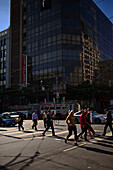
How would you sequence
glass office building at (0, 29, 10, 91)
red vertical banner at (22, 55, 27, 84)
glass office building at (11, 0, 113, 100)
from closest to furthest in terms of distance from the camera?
glass office building at (11, 0, 113, 100) → red vertical banner at (22, 55, 27, 84) → glass office building at (0, 29, 10, 91)

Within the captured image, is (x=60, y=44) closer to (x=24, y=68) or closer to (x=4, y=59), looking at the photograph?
(x=24, y=68)

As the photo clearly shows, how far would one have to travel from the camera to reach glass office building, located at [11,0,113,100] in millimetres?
45812

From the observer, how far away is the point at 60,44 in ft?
153

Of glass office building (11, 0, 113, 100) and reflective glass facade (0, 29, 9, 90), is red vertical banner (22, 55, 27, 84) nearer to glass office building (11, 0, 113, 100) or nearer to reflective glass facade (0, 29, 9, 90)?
glass office building (11, 0, 113, 100)

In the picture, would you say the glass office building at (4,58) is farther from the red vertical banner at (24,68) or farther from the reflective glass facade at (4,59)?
the red vertical banner at (24,68)

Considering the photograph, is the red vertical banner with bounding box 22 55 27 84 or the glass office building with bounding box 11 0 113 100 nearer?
the glass office building with bounding box 11 0 113 100

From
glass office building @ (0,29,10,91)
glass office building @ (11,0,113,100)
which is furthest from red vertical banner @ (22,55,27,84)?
glass office building @ (0,29,10,91)

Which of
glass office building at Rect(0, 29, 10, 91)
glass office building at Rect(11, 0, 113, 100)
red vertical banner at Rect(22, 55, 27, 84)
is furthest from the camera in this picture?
glass office building at Rect(0, 29, 10, 91)

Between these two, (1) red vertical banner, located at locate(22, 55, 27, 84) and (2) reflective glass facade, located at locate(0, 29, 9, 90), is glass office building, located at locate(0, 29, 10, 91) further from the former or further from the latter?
(1) red vertical banner, located at locate(22, 55, 27, 84)

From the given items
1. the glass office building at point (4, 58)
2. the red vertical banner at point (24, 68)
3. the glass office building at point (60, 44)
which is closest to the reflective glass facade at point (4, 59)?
the glass office building at point (4, 58)

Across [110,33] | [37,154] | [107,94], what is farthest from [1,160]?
[110,33]

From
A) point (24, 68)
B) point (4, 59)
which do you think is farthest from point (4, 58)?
point (24, 68)

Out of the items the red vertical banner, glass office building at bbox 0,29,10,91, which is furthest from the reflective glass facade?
the red vertical banner

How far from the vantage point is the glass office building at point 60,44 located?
4581cm
